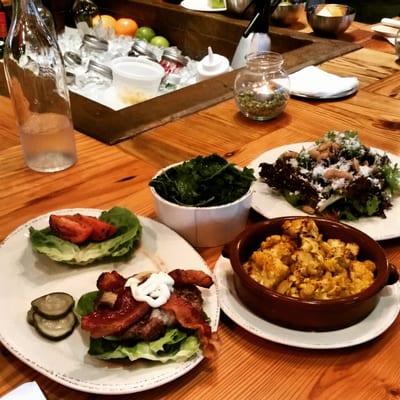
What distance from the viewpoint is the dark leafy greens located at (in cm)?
89

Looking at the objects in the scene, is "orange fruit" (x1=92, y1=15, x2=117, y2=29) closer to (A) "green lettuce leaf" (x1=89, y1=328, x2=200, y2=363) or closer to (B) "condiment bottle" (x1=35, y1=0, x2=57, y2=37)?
(B) "condiment bottle" (x1=35, y1=0, x2=57, y2=37)

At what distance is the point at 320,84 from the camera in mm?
1587

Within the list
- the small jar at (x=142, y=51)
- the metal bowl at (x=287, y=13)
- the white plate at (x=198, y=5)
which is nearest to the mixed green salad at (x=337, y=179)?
the metal bowl at (x=287, y=13)

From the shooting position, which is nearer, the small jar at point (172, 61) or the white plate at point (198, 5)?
the small jar at point (172, 61)

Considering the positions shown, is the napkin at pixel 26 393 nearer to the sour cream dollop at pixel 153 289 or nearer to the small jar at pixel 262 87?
the sour cream dollop at pixel 153 289

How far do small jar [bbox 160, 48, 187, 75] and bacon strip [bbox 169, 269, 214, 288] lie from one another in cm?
166

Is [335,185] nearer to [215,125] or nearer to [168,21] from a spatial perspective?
[215,125]

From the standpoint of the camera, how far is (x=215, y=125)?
142 cm

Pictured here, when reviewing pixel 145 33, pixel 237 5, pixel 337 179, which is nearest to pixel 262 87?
pixel 337 179

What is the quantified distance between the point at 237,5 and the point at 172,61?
13.9 inches

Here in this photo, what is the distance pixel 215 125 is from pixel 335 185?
1.69 ft

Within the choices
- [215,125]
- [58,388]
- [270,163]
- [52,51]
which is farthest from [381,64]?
[58,388]

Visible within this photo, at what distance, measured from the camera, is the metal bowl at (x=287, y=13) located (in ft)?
7.22

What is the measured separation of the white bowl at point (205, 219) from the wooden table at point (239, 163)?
3 centimetres
